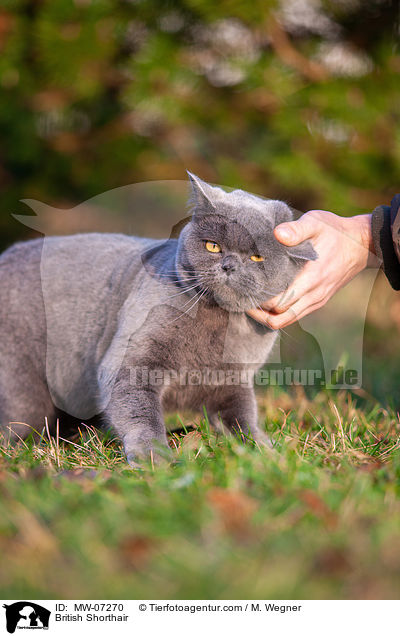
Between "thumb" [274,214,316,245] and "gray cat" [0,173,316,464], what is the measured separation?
1.5 inches

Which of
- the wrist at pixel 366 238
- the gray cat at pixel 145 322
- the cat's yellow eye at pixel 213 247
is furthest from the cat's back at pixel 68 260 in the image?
the wrist at pixel 366 238

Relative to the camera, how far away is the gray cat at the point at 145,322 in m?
1.93

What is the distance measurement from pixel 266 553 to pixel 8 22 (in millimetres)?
3419

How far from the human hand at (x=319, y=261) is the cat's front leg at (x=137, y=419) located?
1.55 ft

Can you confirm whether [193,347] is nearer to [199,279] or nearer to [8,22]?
[199,279]

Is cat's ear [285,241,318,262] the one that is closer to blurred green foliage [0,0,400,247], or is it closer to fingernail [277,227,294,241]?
fingernail [277,227,294,241]

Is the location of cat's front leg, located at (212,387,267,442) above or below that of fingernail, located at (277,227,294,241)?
below

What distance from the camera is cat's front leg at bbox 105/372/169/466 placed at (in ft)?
5.86

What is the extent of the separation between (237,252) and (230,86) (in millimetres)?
1972

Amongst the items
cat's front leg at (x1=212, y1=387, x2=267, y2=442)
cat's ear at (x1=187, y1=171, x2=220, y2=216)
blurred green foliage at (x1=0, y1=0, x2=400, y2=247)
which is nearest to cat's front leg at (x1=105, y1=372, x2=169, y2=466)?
cat's front leg at (x1=212, y1=387, x2=267, y2=442)

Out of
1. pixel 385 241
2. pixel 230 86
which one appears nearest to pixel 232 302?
pixel 385 241

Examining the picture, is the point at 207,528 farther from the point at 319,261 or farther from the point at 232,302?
the point at 319,261
